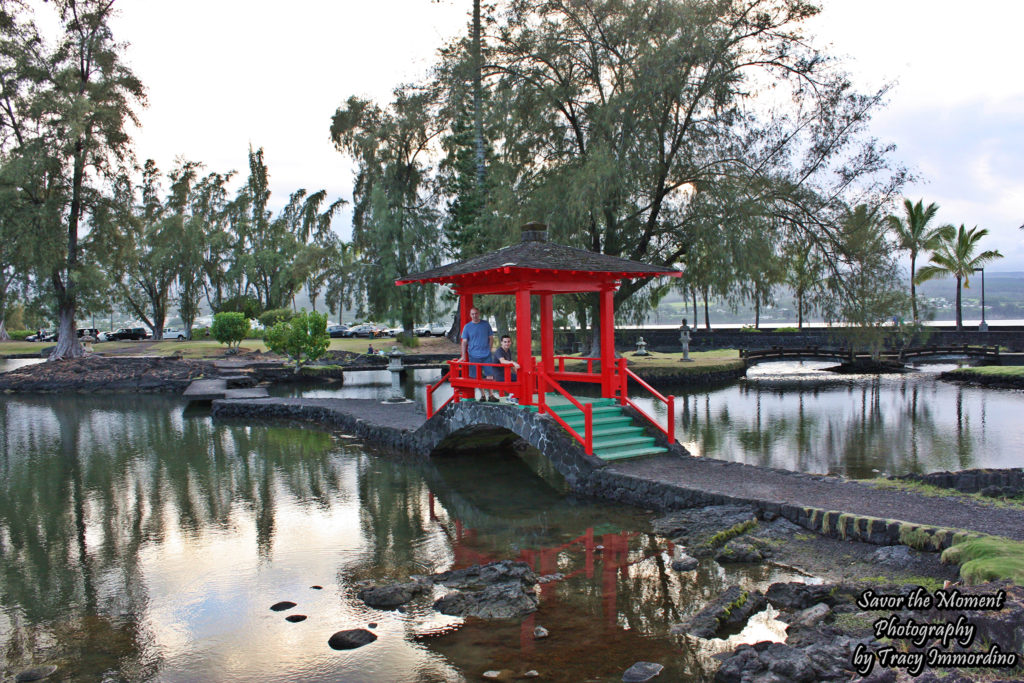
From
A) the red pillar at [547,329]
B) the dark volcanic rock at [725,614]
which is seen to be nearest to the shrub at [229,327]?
the red pillar at [547,329]

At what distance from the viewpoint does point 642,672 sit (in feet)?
18.6

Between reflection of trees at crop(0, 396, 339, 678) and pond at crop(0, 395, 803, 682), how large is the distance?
0.04 meters

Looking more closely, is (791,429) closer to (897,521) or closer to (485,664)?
(897,521)

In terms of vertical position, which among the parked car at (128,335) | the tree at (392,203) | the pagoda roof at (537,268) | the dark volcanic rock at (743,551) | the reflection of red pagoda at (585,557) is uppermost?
the tree at (392,203)

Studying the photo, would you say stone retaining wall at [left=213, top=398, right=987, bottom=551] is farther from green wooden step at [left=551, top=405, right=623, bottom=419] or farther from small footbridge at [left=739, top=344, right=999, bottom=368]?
small footbridge at [left=739, top=344, right=999, bottom=368]

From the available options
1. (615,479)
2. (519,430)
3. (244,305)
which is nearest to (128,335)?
(244,305)

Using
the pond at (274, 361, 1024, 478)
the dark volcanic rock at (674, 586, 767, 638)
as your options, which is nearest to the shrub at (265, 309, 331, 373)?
the pond at (274, 361, 1024, 478)

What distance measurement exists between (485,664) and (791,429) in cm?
1300

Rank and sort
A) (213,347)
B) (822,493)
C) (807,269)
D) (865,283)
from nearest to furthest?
(822,493)
(865,283)
(807,269)
(213,347)

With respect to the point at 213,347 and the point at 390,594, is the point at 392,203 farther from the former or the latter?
the point at 390,594

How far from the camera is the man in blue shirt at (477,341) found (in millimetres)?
13273

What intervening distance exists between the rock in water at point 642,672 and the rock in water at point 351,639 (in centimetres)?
235

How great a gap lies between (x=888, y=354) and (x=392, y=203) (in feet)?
83.3

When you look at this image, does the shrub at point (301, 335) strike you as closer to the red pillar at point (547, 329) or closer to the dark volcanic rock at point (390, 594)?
the red pillar at point (547, 329)
